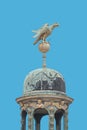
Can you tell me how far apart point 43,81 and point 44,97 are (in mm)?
869

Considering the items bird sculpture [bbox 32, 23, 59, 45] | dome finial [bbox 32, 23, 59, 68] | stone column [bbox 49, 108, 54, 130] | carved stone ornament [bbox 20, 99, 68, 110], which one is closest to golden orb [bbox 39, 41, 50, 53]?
dome finial [bbox 32, 23, 59, 68]

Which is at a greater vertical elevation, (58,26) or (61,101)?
(58,26)

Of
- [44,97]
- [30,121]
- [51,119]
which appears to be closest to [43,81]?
[44,97]

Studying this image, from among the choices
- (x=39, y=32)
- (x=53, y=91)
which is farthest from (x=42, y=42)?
(x=53, y=91)

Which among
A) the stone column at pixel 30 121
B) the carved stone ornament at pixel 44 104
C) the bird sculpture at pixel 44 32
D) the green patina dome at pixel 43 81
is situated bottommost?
the stone column at pixel 30 121

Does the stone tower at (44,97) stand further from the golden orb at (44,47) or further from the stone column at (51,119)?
the golden orb at (44,47)

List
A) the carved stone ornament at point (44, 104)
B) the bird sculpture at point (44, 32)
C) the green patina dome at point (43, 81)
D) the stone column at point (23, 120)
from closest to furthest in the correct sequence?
the carved stone ornament at point (44, 104), the green patina dome at point (43, 81), the stone column at point (23, 120), the bird sculpture at point (44, 32)

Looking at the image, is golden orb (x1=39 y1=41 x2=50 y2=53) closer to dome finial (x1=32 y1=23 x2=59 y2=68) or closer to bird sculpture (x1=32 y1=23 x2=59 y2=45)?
dome finial (x1=32 y1=23 x2=59 y2=68)

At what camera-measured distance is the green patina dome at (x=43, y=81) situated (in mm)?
Result: 43031

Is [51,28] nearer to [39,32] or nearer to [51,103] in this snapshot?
[39,32]

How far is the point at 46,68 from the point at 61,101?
79.9 inches

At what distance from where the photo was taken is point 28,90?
43.2 metres

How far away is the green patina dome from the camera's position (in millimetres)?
43031

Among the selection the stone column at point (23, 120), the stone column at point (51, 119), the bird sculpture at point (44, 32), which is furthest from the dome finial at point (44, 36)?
the stone column at point (51, 119)
